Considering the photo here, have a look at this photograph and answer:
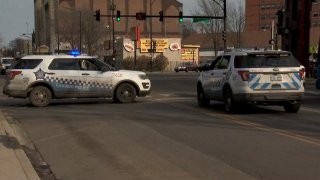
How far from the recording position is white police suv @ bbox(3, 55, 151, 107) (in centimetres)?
1847

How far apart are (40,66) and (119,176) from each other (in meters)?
11.6

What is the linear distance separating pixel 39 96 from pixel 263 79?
7.50 m

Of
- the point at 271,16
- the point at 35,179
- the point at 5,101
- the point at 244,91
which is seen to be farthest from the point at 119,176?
the point at 271,16

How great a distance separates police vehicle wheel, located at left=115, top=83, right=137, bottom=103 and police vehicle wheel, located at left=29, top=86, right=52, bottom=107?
233 cm

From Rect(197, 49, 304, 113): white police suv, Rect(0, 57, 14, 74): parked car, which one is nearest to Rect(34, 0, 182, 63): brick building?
Rect(0, 57, 14, 74): parked car

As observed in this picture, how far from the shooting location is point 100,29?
3959 inches

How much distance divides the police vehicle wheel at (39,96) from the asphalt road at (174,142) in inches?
31.6

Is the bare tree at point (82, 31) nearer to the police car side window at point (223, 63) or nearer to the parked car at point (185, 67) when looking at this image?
the parked car at point (185, 67)

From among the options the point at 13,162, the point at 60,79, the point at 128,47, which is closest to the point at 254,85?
the point at 60,79

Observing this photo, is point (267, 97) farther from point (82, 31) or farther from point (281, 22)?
point (82, 31)

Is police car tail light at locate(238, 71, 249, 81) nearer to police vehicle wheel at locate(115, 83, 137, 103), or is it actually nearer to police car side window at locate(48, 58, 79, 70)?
police vehicle wheel at locate(115, 83, 137, 103)

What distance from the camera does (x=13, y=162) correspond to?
8.46 metres

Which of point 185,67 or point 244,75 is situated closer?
point 244,75

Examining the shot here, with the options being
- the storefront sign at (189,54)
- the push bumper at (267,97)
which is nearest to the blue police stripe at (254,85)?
the push bumper at (267,97)
